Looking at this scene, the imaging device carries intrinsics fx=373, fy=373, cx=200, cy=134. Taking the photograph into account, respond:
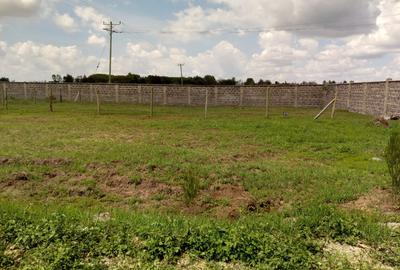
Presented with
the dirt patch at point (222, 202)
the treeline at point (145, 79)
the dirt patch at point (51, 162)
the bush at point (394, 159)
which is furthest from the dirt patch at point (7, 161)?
the treeline at point (145, 79)

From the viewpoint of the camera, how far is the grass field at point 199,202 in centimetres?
332

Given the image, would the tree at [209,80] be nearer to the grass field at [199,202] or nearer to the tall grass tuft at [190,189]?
the grass field at [199,202]

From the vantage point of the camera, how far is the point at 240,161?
7.97 m

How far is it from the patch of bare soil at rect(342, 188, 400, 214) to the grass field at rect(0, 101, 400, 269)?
24mm

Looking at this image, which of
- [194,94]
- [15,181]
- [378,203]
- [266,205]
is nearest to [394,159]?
[378,203]

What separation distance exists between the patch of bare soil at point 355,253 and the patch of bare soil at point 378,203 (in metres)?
1.50

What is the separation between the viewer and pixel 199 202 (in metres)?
5.52

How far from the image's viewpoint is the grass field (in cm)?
332

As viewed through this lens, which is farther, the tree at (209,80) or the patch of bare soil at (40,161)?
the tree at (209,80)

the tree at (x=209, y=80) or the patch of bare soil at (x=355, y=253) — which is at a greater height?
the tree at (x=209, y=80)

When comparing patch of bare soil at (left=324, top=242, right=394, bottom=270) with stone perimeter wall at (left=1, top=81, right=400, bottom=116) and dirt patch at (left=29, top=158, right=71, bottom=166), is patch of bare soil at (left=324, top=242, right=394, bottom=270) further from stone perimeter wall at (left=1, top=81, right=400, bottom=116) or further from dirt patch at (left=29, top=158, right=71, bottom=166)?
stone perimeter wall at (left=1, top=81, right=400, bottom=116)

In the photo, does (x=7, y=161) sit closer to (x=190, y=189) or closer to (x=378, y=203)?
(x=190, y=189)

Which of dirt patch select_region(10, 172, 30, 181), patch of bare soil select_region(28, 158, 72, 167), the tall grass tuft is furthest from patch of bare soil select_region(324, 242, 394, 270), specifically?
patch of bare soil select_region(28, 158, 72, 167)

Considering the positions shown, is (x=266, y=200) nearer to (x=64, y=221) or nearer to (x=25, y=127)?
(x=64, y=221)
